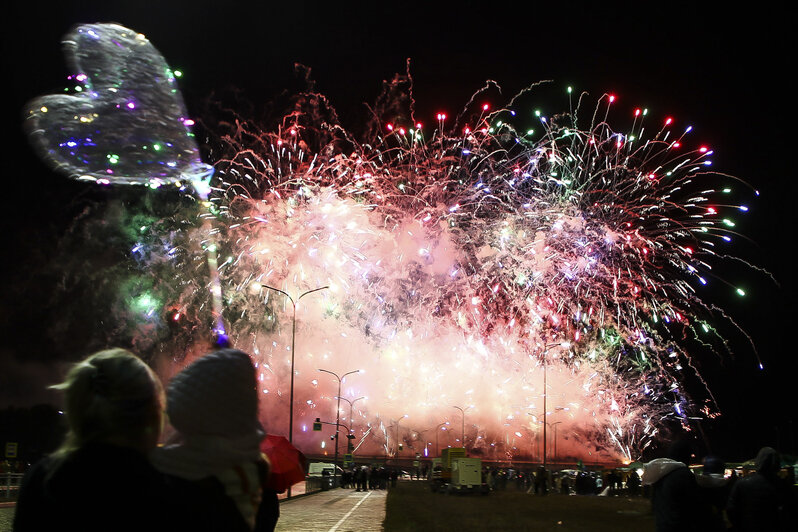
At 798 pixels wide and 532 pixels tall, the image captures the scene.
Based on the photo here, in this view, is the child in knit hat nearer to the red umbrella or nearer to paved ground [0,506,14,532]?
the red umbrella

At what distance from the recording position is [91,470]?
7.20ft

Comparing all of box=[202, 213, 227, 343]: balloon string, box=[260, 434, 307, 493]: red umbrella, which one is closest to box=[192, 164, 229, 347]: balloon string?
box=[202, 213, 227, 343]: balloon string

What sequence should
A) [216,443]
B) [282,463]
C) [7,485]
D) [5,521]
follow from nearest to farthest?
[216,443]
[282,463]
[5,521]
[7,485]

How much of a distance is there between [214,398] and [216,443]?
0.14 m

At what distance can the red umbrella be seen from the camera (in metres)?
3.66

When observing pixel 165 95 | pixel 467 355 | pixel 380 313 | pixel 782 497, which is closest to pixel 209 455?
pixel 782 497

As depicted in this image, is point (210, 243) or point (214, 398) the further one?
A: point (210, 243)

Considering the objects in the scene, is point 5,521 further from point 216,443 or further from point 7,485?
point 216,443

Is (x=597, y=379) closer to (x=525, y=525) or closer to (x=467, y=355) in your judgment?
(x=467, y=355)

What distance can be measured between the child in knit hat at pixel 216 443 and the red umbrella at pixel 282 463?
1.04 m

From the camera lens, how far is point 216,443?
249 cm

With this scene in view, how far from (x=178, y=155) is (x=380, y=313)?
21990mm

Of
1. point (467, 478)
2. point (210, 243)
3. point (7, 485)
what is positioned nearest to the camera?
point (7, 485)

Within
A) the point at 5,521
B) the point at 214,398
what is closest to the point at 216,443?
the point at 214,398
